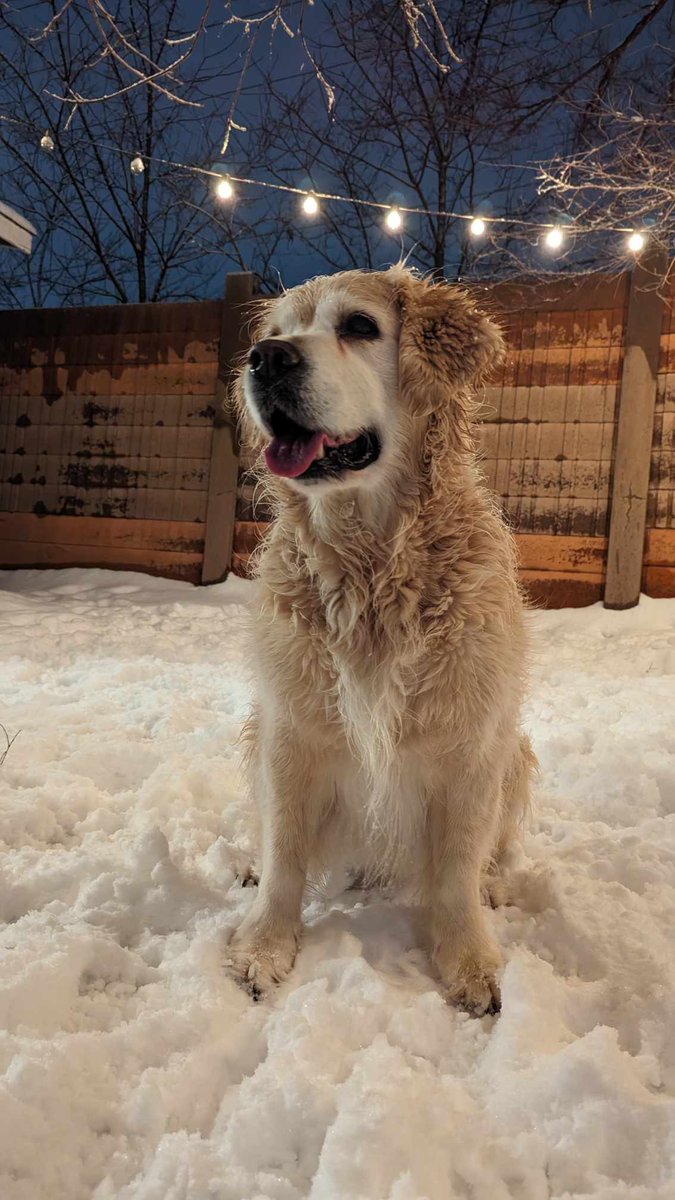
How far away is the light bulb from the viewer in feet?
17.6

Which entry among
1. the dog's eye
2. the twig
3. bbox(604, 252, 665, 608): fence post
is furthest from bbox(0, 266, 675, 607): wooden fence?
the twig

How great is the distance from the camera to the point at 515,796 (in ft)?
7.04

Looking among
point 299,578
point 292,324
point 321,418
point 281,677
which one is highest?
point 292,324

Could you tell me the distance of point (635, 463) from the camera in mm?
5648

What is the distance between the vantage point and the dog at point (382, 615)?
168 cm

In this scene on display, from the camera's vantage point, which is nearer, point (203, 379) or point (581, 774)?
point (581, 774)

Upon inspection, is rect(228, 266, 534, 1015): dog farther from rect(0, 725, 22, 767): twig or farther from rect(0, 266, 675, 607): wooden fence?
rect(0, 266, 675, 607): wooden fence

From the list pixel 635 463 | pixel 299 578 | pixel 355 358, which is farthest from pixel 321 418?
pixel 635 463

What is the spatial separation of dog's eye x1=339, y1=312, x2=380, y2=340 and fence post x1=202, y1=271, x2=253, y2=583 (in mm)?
5031

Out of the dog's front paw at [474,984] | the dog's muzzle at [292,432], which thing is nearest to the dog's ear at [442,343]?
the dog's muzzle at [292,432]

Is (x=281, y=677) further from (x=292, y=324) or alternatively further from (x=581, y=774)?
(x=581, y=774)

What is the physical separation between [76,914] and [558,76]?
757 cm

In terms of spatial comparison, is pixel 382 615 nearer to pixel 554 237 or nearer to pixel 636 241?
pixel 636 241

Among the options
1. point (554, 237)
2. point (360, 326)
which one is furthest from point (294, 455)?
point (554, 237)
